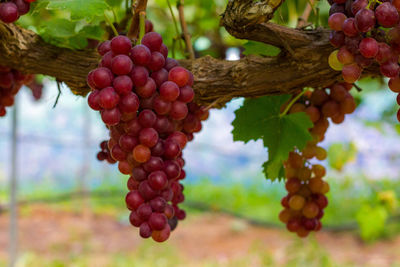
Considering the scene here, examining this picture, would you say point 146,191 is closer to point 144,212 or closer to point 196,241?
point 144,212

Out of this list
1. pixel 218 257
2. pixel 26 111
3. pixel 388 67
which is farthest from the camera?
pixel 26 111

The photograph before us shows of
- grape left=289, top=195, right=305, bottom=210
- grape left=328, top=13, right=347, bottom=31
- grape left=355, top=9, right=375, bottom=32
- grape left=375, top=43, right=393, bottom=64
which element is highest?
grape left=355, top=9, right=375, bottom=32

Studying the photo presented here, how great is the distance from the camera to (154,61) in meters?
0.52

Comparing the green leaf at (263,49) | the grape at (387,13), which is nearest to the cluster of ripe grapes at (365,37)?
the grape at (387,13)

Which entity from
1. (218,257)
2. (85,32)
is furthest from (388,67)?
(218,257)

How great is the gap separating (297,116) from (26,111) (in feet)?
18.6

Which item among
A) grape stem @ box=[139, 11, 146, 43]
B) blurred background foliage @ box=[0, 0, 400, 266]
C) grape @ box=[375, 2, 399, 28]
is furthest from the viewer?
blurred background foliage @ box=[0, 0, 400, 266]

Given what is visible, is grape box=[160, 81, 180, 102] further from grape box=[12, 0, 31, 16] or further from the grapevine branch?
grape box=[12, 0, 31, 16]

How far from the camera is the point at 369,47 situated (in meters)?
0.46

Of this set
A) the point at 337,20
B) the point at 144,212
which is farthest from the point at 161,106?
the point at 337,20

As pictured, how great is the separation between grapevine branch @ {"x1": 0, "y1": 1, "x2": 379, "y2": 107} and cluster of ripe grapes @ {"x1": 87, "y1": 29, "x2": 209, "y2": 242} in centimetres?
9

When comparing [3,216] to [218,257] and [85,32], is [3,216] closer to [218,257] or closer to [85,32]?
[218,257]

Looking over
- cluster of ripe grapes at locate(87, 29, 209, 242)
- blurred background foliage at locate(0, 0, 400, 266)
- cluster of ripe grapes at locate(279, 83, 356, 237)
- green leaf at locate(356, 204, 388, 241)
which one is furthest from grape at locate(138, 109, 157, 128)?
green leaf at locate(356, 204, 388, 241)

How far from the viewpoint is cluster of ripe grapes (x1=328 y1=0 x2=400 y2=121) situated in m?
0.46
